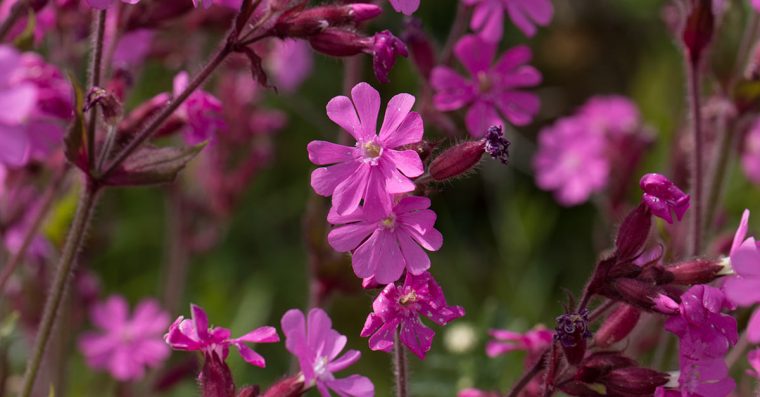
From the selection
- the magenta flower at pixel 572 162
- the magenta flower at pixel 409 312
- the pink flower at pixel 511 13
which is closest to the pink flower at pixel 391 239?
the magenta flower at pixel 409 312

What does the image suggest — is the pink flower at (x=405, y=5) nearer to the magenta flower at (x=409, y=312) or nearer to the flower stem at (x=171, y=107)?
the flower stem at (x=171, y=107)

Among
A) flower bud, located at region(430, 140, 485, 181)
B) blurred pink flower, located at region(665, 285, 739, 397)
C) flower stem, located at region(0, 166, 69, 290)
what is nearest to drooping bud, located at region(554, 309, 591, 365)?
blurred pink flower, located at region(665, 285, 739, 397)

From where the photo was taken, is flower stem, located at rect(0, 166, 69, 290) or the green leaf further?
flower stem, located at rect(0, 166, 69, 290)

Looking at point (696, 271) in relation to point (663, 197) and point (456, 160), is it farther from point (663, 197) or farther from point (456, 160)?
point (456, 160)

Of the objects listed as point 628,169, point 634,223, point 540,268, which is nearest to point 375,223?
point 634,223

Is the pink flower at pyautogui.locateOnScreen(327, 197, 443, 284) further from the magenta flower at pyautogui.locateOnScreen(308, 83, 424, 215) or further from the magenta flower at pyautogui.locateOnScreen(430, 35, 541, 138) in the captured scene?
the magenta flower at pyautogui.locateOnScreen(430, 35, 541, 138)

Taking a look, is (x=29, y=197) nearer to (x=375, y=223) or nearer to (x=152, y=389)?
(x=152, y=389)

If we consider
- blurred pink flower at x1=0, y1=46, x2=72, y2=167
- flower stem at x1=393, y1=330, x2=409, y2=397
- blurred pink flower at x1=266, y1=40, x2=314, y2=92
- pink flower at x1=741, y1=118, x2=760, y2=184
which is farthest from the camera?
blurred pink flower at x1=266, y1=40, x2=314, y2=92

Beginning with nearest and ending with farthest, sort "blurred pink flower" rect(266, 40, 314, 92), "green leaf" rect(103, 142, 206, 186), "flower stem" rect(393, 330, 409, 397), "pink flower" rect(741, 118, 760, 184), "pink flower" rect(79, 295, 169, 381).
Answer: "flower stem" rect(393, 330, 409, 397)
"green leaf" rect(103, 142, 206, 186)
"pink flower" rect(79, 295, 169, 381)
"pink flower" rect(741, 118, 760, 184)
"blurred pink flower" rect(266, 40, 314, 92)
